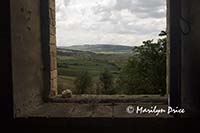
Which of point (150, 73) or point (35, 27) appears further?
point (150, 73)

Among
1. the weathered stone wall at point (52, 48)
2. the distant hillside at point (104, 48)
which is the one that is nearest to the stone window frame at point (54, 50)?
the weathered stone wall at point (52, 48)

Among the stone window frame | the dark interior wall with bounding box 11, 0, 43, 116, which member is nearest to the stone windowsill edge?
the stone window frame

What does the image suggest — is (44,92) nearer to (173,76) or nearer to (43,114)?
(43,114)

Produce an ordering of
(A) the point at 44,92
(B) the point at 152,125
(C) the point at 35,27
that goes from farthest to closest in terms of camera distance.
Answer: (A) the point at 44,92, (C) the point at 35,27, (B) the point at 152,125

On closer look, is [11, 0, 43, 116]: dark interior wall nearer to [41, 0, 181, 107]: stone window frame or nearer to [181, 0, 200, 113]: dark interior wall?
[41, 0, 181, 107]: stone window frame

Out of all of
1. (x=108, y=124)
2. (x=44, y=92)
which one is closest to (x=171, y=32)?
(x=108, y=124)
